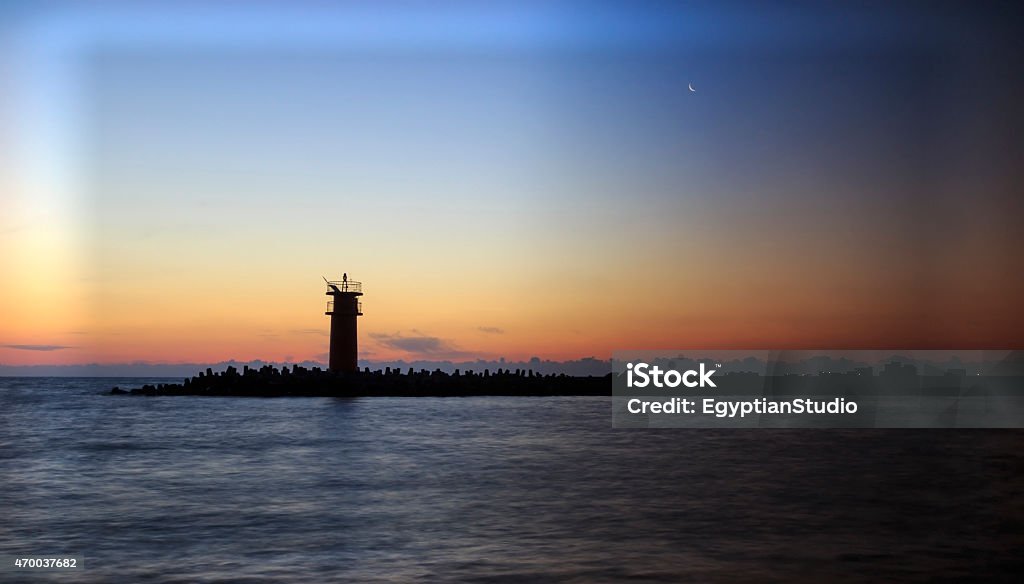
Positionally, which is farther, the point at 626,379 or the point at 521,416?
the point at 626,379

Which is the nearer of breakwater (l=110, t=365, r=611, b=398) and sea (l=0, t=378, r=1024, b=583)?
sea (l=0, t=378, r=1024, b=583)

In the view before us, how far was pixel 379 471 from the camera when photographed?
19.3m

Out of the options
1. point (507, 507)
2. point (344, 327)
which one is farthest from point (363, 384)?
point (507, 507)

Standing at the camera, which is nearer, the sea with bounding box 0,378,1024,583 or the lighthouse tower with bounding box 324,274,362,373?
the sea with bounding box 0,378,1024,583

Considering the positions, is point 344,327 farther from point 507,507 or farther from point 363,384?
point 507,507

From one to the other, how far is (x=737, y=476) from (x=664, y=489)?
111 inches

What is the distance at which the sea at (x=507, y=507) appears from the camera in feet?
32.3

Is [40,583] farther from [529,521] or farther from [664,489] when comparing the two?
[664,489]

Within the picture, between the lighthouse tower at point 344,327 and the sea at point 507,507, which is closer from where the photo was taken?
the sea at point 507,507

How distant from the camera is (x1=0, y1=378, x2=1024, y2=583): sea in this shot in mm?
9859

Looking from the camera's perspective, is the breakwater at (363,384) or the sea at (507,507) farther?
the breakwater at (363,384)

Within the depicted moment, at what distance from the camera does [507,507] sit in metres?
14.2

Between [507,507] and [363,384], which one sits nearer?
[507,507]

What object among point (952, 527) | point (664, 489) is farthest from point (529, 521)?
point (952, 527)
